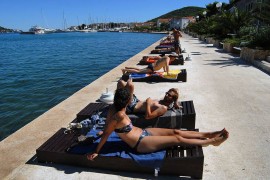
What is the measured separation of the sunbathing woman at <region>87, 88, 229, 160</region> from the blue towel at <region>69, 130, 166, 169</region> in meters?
0.08

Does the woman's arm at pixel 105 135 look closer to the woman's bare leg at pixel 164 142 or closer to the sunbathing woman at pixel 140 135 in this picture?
the sunbathing woman at pixel 140 135

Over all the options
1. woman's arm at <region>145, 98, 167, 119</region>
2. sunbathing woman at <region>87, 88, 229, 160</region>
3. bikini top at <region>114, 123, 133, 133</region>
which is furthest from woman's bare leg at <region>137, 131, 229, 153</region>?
woman's arm at <region>145, 98, 167, 119</region>

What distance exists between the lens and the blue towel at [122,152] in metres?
4.03

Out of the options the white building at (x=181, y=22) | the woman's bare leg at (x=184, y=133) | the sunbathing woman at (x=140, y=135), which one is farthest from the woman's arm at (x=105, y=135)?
the white building at (x=181, y=22)

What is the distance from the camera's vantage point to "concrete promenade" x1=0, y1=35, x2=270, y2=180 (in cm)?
426

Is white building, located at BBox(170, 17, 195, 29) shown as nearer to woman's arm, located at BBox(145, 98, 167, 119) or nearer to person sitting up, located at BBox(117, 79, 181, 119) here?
person sitting up, located at BBox(117, 79, 181, 119)

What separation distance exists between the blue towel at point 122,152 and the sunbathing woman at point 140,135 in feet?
0.27

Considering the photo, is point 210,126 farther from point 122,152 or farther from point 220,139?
point 122,152

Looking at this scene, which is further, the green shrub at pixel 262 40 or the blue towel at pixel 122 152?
the green shrub at pixel 262 40

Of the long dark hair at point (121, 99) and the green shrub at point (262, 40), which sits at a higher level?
the green shrub at point (262, 40)

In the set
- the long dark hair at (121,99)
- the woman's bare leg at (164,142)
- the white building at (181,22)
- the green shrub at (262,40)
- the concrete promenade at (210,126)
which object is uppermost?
the white building at (181,22)

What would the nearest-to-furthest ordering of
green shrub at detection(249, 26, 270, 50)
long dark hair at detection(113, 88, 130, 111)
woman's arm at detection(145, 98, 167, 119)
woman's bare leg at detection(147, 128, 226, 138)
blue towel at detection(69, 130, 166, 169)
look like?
long dark hair at detection(113, 88, 130, 111) → blue towel at detection(69, 130, 166, 169) → woman's bare leg at detection(147, 128, 226, 138) → woman's arm at detection(145, 98, 167, 119) → green shrub at detection(249, 26, 270, 50)

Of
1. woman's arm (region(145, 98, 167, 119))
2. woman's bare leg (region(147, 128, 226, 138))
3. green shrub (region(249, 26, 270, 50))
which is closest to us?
woman's bare leg (region(147, 128, 226, 138))

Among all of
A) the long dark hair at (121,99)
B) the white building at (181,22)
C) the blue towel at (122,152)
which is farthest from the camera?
the white building at (181,22)
